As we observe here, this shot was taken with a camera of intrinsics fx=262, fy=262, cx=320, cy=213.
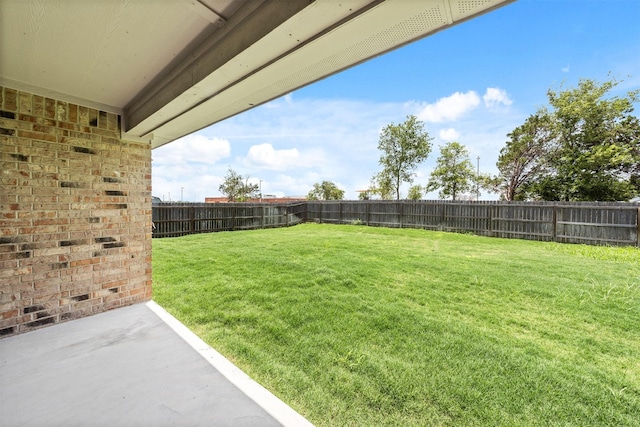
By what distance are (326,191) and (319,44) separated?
29.3 meters

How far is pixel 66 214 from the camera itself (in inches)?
95.3

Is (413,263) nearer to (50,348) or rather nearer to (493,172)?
(50,348)

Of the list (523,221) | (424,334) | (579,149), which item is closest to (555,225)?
(523,221)

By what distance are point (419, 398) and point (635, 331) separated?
2535mm

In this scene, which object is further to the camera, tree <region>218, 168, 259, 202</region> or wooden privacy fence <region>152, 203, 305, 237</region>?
tree <region>218, 168, 259, 202</region>

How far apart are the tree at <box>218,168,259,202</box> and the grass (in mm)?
21396

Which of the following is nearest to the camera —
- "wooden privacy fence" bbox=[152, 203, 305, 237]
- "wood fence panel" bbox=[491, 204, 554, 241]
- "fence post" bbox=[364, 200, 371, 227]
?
"wood fence panel" bbox=[491, 204, 554, 241]

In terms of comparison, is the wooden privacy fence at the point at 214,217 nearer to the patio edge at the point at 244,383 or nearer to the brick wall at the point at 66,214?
the brick wall at the point at 66,214

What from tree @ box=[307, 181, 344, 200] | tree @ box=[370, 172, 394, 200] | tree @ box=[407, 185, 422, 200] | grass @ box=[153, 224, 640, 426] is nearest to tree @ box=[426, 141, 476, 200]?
tree @ box=[407, 185, 422, 200]

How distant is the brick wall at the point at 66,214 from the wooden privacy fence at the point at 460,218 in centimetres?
650

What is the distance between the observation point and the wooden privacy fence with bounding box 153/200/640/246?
7629 millimetres

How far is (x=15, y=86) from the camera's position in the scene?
6.79 feet

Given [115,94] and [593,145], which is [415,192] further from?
[115,94]

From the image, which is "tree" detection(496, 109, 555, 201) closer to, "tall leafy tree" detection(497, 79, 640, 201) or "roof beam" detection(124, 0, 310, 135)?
"tall leafy tree" detection(497, 79, 640, 201)
